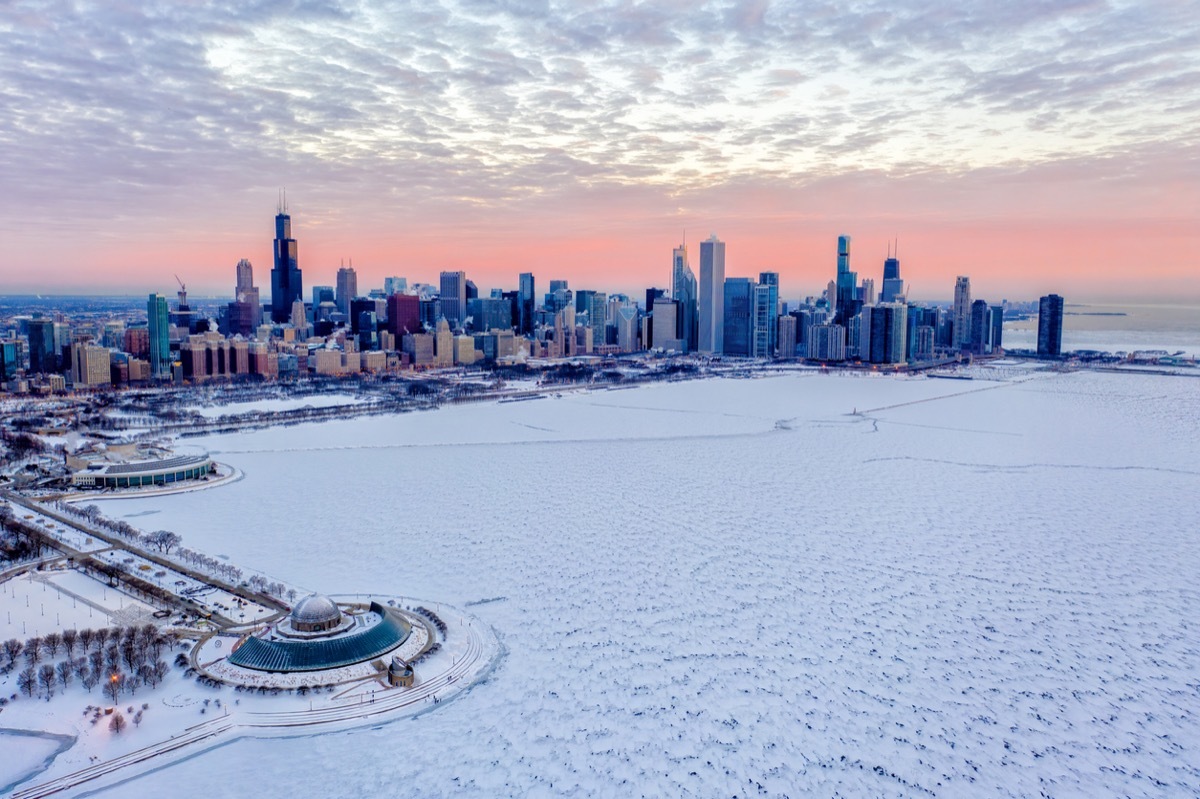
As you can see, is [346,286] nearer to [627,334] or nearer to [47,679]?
[627,334]

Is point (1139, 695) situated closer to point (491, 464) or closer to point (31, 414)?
point (491, 464)

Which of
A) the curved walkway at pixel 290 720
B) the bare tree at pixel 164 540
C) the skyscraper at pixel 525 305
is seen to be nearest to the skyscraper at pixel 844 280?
the skyscraper at pixel 525 305

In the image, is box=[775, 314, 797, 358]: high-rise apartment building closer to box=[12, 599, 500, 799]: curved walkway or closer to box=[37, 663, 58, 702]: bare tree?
box=[12, 599, 500, 799]: curved walkway

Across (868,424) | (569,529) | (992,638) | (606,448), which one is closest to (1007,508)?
(992,638)

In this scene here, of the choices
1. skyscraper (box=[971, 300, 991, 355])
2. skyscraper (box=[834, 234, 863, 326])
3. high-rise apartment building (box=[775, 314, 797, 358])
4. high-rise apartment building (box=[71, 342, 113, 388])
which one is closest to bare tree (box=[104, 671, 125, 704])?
high-rise apartment building (box=[71, 342, 113, 388])

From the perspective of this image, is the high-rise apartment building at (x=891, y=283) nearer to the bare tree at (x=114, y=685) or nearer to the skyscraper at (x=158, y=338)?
the skyscraper at (x=158, y=338)
